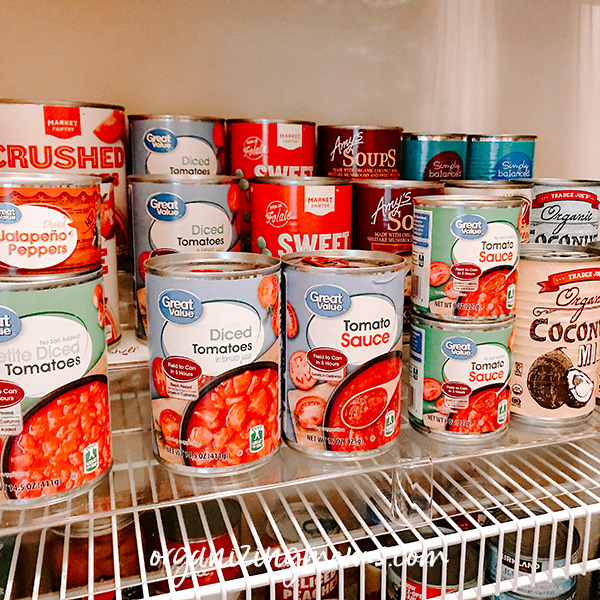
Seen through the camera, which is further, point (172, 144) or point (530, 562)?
point (530, 562)

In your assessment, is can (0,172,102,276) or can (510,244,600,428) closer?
can (0,172,102,276)

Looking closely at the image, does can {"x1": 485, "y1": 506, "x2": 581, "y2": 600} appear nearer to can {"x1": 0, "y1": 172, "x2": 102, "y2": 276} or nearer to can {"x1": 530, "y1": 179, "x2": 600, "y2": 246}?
can {"x1": 530, "y1": 179, "x2": 600, "y2": 246}

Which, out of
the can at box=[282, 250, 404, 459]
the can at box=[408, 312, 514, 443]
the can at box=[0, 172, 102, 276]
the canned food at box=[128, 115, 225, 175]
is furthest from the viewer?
the canned food at box=[128, 115, 225, 175]

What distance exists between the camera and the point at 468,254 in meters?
0.92

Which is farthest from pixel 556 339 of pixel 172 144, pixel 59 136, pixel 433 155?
pixel 59 136

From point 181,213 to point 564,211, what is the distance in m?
0.71

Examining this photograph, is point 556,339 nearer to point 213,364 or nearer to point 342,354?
point 342,354

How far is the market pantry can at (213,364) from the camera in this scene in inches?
30.9

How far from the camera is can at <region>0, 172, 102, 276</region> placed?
2.33 feet

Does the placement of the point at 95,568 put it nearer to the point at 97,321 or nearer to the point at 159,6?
the point at 97,321

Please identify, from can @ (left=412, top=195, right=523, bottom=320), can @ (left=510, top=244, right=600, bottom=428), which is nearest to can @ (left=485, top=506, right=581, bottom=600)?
can @ (left=510, top=244, right=600, bottom=428)

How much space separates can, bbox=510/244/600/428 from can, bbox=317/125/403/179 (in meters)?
0.30

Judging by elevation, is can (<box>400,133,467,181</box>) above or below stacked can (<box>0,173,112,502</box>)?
above

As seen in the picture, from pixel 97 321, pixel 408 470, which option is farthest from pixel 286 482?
pixel 97 321
